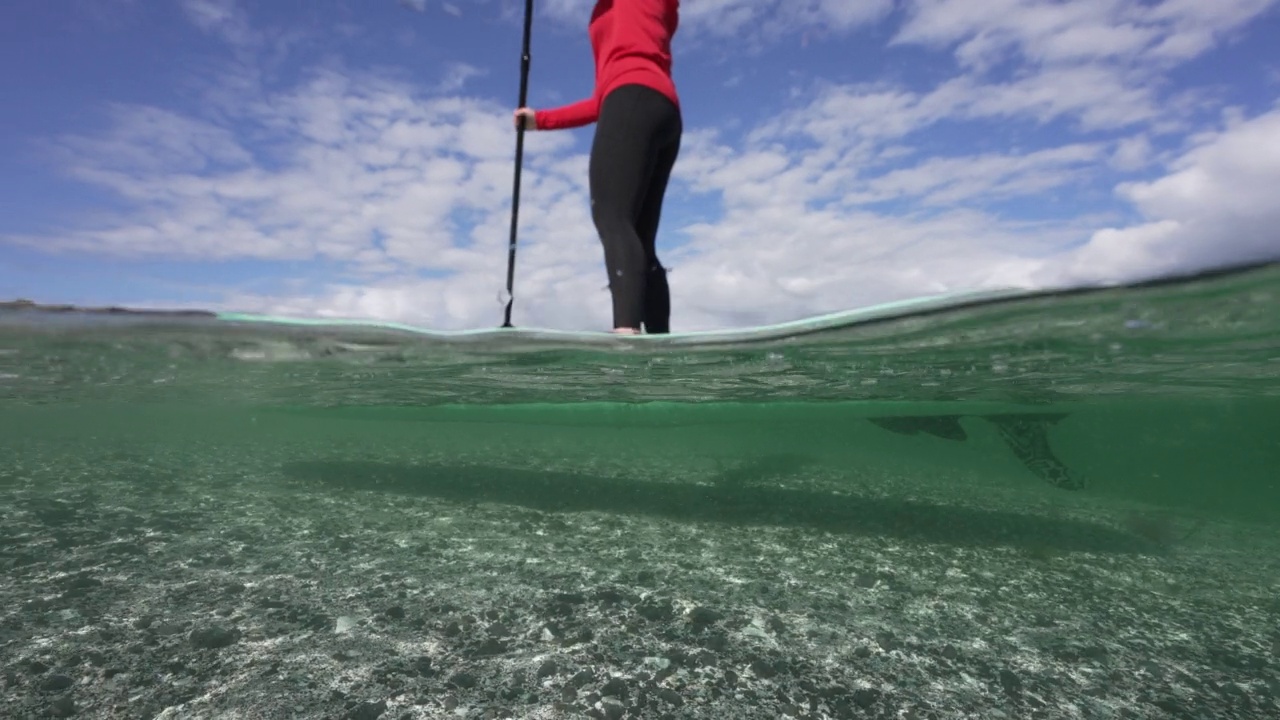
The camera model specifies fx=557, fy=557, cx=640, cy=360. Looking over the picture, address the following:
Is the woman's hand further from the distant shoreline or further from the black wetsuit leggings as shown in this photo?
the distant shoreline

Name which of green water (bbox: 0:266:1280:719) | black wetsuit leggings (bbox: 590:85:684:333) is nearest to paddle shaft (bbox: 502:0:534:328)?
green water (bbox: 0:266:1280:719)

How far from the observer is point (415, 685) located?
2145 millimetres

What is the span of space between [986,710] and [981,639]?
80 cm

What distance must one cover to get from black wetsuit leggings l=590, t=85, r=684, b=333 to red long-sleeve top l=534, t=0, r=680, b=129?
0.46 feet

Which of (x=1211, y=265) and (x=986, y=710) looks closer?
(x=986, y=710)

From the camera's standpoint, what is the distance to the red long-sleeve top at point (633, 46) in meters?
4.28

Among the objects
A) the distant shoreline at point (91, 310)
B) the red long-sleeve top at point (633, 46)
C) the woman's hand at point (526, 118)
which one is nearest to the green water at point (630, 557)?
the distant shoreline at point (91, 310)

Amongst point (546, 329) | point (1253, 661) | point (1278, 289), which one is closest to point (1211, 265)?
point (1278, 289)

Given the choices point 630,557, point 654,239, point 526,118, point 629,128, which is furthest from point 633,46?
point 630,557

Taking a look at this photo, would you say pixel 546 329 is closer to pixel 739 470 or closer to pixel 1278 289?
pixel 739 470

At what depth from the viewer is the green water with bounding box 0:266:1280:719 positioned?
7.45 ft

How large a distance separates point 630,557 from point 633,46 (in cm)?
385

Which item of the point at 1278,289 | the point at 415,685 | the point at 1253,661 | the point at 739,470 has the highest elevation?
the point at 1278,289

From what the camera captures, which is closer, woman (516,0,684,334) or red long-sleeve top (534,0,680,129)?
woman (516,0,684,334)
